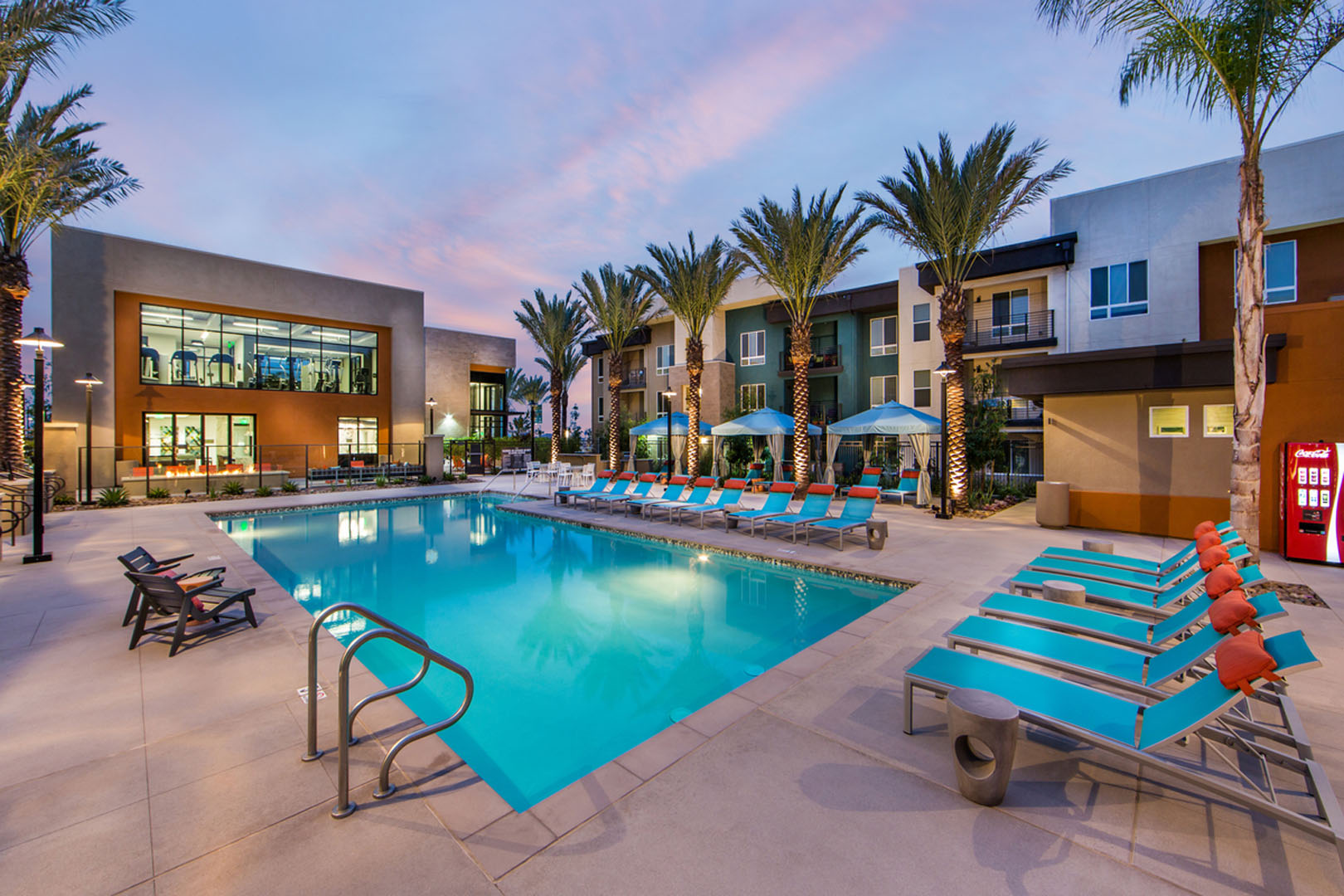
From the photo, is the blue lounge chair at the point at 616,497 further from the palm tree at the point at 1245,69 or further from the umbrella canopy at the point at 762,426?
the palm tree at the point at 1245,69

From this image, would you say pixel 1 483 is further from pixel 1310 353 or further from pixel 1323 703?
pixel 1310 353

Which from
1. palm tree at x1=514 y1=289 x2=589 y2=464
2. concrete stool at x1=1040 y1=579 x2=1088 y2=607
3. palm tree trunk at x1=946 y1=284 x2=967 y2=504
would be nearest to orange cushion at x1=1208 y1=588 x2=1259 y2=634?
concrete stool at x1=1040 y1=579 x2=1088 y2=607

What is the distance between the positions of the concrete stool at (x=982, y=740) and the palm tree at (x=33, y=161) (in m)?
16.7

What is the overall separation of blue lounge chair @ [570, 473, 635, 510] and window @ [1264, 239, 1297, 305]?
19.2m

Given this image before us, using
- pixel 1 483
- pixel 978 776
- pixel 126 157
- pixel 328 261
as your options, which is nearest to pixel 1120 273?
pixel 978 776

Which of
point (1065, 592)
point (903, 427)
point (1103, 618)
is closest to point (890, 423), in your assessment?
point (903, 427)

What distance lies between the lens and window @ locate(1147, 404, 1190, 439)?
Result: 34.3 feet

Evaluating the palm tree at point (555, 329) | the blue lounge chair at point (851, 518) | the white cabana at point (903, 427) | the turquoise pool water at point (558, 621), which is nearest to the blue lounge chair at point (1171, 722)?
the turquoise pool water at point (558, 621)

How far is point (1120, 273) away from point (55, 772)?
25.1 metres

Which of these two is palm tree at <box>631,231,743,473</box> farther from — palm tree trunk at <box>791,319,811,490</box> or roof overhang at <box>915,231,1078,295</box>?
roof overhang at <box>915,231,1078,295</box>

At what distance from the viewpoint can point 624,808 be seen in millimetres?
2857

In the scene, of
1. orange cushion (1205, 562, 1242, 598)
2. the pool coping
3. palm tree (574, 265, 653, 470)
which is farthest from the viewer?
palm tree (574, 265, 653, 470)

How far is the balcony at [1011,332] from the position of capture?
19453mm

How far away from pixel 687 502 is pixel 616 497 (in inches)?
88.0
